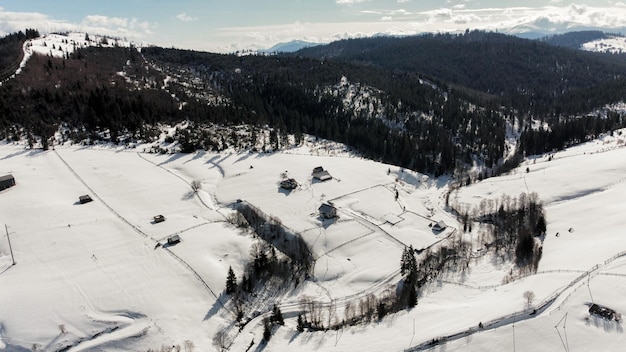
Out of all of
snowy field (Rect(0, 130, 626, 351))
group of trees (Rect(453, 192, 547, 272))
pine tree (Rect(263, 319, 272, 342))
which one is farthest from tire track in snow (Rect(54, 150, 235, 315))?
group of trees (Rect(453, 192, 547, 272))

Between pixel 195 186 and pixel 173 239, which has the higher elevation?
pixel 195 186

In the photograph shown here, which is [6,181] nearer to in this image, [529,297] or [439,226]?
[439,226]

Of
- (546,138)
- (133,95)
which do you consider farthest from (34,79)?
(546,138)

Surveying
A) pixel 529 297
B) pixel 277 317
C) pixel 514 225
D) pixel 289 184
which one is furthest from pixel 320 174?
pixel 529 297

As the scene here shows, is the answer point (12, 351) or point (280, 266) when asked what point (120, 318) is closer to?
point (12, 351)

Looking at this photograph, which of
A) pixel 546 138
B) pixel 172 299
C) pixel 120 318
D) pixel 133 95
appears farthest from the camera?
pixel 546 138

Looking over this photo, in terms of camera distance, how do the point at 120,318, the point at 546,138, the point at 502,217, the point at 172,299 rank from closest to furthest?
the point at 120,318, the point at 172,299, the point at 502,217, the point at 546,138

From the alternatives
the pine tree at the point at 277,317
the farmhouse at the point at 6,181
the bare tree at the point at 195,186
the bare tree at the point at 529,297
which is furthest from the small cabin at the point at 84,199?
the bare tree at the point at 529,297

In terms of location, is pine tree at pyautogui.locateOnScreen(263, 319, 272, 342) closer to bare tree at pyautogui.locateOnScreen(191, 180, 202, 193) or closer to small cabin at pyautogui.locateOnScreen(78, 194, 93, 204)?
bare tree at pyautogui.locateOnScreen(191, 180, 202, 193)
